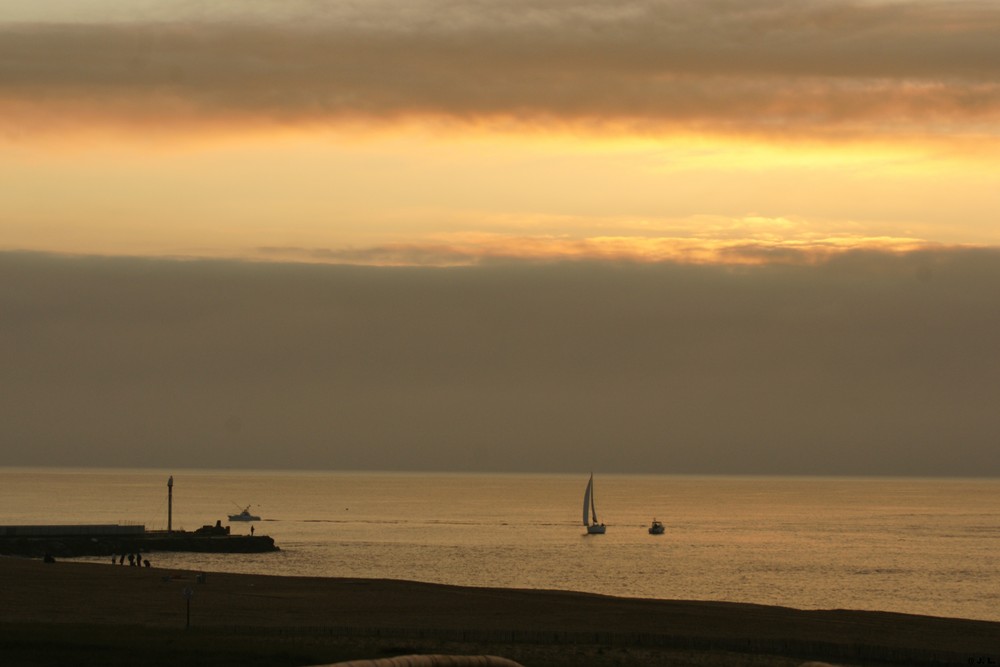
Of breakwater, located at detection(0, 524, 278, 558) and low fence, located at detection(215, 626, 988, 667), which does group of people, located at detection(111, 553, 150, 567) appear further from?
low fence, located at detection(215, 626, 988, 667)

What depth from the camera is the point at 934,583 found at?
102438 millimetres

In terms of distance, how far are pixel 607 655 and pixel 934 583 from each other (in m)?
64.6

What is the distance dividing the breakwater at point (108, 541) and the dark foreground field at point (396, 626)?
83.7ft

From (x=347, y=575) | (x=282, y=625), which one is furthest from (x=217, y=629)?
(x=347, y=575)

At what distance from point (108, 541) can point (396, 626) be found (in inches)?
2593

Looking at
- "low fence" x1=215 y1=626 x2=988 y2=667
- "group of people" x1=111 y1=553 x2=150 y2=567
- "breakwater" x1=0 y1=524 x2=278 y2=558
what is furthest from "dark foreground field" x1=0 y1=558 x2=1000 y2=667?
"breakwater" x1=0 y1=524 x2=278 y2=558

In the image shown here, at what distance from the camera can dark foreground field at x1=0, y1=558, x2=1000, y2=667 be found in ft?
129

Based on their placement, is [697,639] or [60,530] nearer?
[697,639]

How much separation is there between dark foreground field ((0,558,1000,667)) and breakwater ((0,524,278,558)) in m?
25.5

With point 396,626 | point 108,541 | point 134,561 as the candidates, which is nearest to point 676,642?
point 396,626

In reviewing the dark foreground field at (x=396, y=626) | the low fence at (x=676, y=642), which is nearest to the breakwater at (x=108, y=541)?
the dark foreground field at (x=396, y=626)

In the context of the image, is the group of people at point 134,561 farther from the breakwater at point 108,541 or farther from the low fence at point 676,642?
the low fence at point 676,642

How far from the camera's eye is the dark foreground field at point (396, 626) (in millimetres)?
39312

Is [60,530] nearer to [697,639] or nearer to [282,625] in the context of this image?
[282,625]
